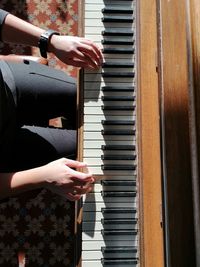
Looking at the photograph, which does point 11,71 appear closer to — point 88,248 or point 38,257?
point 88,248

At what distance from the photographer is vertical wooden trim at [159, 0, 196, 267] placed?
133 cm

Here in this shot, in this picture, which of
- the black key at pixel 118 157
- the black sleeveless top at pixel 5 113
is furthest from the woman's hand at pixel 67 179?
the black sleeveless top at pixel 5 113

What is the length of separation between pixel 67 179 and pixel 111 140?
221 mm

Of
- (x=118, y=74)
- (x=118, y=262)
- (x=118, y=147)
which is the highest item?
(x=118, y=74)

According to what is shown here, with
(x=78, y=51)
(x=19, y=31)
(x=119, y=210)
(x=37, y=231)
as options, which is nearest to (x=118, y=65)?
(x=78, y=51)

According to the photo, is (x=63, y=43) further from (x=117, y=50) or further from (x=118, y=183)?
(x=118, y=183)

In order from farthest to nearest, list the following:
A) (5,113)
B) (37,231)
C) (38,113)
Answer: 1. (37,231)
2. (38,113)
3. (5,113)

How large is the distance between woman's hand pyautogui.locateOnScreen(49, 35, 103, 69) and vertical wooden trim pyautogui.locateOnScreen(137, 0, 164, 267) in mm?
147

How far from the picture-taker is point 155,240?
1366 mm

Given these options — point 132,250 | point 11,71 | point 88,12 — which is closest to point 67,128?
point 11,71

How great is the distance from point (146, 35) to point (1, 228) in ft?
3.74

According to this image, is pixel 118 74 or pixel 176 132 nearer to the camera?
pixel 176 132

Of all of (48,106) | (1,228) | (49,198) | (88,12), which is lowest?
(1,228)

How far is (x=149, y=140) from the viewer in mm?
1421
